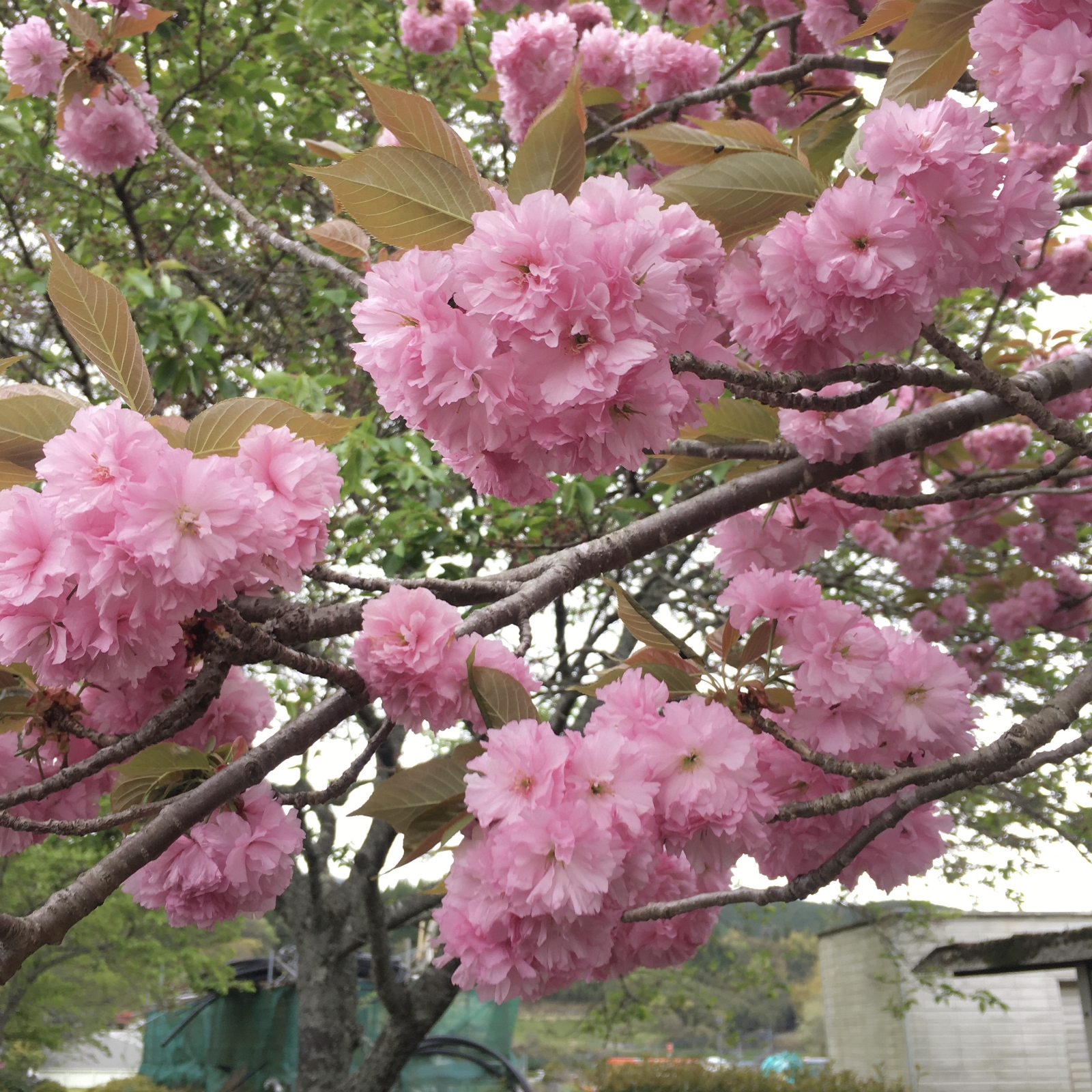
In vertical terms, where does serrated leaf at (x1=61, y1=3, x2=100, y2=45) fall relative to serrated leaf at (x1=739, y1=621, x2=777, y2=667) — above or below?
above

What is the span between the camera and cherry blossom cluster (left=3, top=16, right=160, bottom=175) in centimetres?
296

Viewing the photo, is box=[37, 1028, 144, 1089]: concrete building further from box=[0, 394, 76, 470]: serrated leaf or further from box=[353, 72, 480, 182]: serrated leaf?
box=[353, 72, 480, 182]: serrated leaf

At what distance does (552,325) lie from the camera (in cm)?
82

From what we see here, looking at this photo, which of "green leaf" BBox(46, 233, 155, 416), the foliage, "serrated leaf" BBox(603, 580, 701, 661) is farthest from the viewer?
the foliage

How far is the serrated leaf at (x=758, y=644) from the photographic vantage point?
1394 millimetres

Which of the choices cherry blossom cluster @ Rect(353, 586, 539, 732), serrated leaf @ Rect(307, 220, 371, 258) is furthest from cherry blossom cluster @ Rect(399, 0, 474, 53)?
cherry blossom cluster @ Rect(353, 586, 539, 732)

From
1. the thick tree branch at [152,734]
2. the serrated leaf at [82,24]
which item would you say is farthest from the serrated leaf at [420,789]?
the serrated leaf at [82,24]

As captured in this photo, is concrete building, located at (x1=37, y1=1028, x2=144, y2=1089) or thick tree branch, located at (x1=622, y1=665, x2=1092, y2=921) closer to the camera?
thick tree branch, located at (x1=622, y1=665, x2=1092, y2=921)

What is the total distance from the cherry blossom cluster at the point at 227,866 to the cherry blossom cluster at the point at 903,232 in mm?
934

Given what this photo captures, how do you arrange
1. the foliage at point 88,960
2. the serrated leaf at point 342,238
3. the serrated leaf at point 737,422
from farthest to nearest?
the foliage at point 88,960, the serrated leaf at point 342,238, the serrated leaf at point 737,422

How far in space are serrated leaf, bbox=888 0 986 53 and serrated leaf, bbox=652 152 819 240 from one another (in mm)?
278

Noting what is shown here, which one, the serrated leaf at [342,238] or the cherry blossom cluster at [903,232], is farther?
the serrated leaf at [342,238]

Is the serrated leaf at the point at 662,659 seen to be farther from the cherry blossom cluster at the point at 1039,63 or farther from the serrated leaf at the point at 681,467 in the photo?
the cherry blossom cluster at the point at 1039,63

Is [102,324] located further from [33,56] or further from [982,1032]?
[982,1032]
